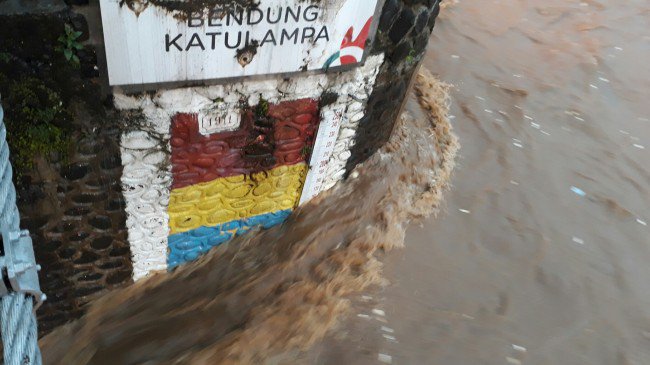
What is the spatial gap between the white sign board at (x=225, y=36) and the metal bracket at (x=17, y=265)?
2.98 feet

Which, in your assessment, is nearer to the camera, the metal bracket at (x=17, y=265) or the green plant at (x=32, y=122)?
the metal bracket at (x=17, y=265)

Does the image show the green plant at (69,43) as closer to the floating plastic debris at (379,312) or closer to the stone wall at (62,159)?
the stone wall at (62,159)

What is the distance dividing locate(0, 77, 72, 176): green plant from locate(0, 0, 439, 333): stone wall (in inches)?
1.5

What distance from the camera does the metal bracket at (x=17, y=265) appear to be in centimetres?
113

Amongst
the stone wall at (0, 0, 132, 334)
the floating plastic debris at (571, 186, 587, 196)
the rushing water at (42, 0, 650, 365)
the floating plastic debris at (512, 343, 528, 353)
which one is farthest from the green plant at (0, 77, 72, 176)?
the floating plastic debris at (571, 186, 587, 196)

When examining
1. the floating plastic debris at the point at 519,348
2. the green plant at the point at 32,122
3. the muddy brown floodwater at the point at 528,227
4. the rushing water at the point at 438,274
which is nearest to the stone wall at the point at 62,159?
the green plant at the point at 32,122

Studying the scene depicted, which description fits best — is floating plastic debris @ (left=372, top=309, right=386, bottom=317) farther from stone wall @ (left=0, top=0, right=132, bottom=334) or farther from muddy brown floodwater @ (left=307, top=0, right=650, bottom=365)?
stone wall @ (left=0, top=0, right=132, bottom=334)

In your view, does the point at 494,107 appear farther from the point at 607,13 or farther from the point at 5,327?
the point at 5,327

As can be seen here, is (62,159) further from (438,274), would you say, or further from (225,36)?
(438,274)

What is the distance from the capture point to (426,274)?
2984 mm

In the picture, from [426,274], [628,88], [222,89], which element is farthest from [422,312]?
[628,88]

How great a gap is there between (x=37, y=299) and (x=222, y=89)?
1277 millimetres

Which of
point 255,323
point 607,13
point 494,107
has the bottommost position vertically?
point 255,323

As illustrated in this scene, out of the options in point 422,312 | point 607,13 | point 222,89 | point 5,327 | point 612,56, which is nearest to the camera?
point 5,327
